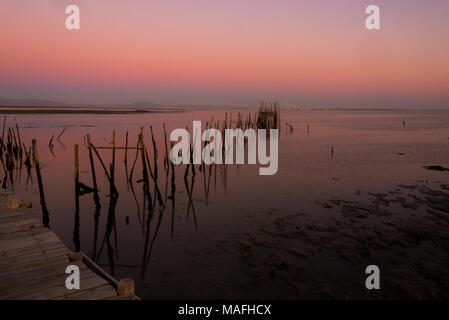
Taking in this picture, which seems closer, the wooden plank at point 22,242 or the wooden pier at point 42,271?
the wooden pier at point 42,271

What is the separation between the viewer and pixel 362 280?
657 centimetres

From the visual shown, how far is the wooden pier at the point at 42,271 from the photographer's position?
4711 mm

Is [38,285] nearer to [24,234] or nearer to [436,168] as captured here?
[24,234]

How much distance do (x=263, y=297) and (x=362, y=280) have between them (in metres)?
2.35

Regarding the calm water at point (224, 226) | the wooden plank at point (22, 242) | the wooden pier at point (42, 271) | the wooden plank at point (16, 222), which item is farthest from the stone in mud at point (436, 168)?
the wooden plank at point (16, 222)

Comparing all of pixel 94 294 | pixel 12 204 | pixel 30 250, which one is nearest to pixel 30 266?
pixel 30 250

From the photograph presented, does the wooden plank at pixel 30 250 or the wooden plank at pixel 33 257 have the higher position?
the wooden plank at pixel 30 250

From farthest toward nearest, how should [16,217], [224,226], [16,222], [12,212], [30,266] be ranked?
[224,226]
[12,212]
[16,217]
[16,222]
[30,266]

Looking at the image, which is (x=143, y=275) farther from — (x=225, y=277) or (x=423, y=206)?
(x=423, y=206)

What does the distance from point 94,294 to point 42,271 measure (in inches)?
57.0

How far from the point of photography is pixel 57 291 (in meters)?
4.77

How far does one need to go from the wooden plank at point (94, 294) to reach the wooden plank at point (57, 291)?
0.07m

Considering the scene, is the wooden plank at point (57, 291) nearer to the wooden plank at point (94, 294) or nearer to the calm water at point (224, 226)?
the wooden plank at point (94, 294)
